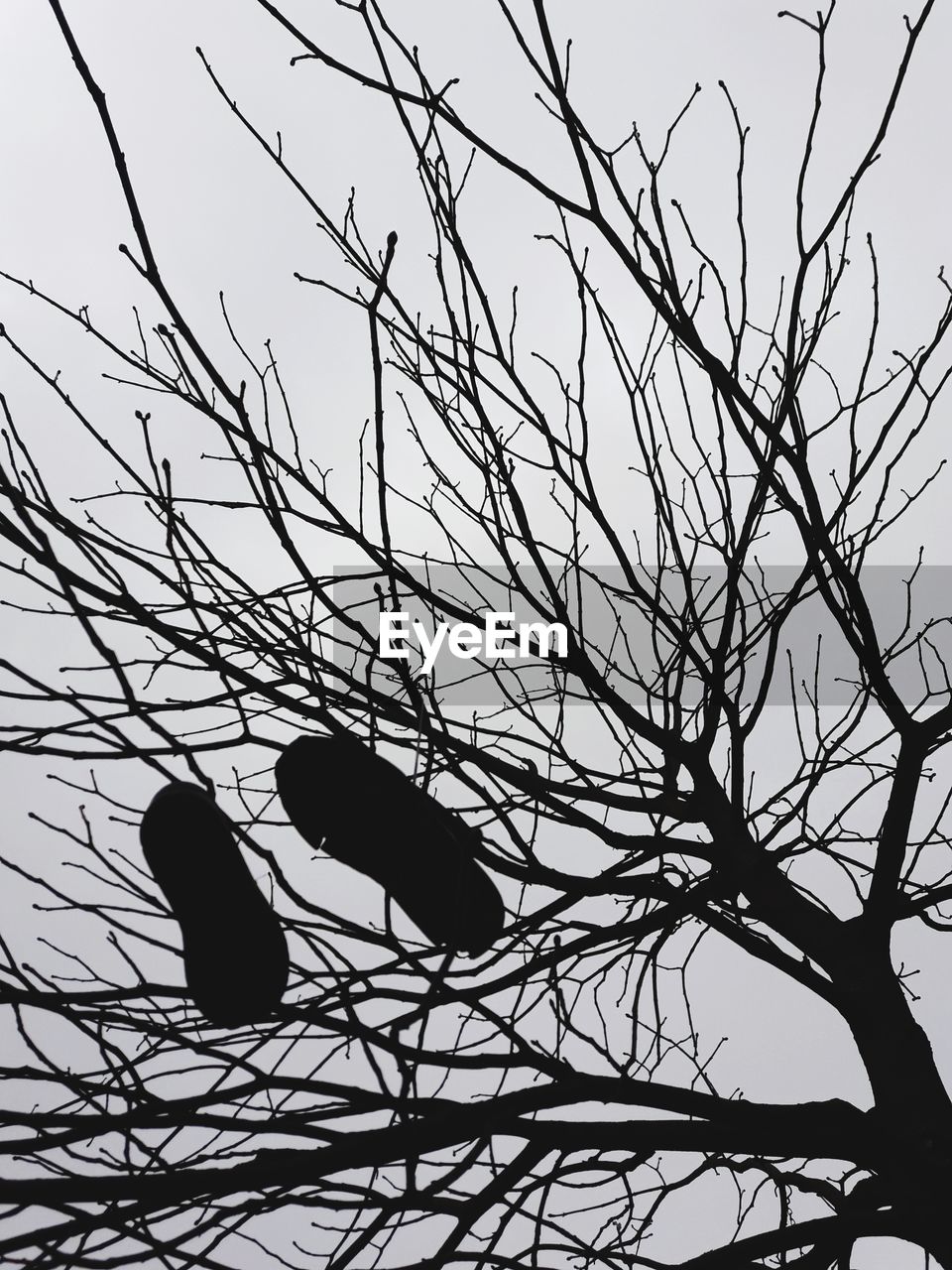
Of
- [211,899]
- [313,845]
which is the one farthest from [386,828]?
[211,899]

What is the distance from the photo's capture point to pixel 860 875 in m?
3.13

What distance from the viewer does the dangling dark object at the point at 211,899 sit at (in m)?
1.40

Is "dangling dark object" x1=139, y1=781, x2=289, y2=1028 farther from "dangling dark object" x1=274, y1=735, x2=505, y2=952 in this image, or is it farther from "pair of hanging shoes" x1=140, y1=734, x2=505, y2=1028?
"dangling dark object" x1=274, y1=735, x2=505, y2=952

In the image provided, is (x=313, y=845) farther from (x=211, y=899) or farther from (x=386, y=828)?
(x=211, y=899)

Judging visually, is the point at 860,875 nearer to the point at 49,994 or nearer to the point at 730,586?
the point at 730,586

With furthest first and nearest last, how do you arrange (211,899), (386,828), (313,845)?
(313,845) < (386,828) < (211,899)

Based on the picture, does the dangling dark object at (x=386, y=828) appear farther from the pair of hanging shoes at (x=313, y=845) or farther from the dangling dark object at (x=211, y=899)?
the dangling dark object at (x=211, y=899)

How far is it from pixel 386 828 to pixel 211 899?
0.98ft

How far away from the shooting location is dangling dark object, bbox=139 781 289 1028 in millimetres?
1401

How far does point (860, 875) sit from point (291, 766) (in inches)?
84.6

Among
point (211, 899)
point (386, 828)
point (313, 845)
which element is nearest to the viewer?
point (211, 899)

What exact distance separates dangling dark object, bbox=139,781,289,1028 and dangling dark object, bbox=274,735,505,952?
0.19 meters

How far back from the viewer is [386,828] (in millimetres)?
1601

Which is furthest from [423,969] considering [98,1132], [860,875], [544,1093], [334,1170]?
[860,875]
